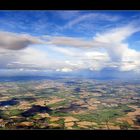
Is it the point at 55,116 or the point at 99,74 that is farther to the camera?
the point at 99,74

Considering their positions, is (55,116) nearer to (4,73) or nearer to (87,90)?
(87,90)

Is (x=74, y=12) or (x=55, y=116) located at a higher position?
(x=74, y=12)

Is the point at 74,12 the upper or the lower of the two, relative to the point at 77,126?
upper
